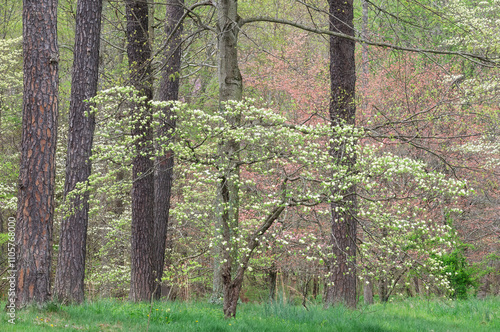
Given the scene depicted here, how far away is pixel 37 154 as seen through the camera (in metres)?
5.93

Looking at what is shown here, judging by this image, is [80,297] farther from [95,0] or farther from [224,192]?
[95,0]

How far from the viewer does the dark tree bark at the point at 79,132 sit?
27.3 feet

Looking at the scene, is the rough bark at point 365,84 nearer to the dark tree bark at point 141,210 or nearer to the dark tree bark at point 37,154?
the dark tree bark at point 141,210

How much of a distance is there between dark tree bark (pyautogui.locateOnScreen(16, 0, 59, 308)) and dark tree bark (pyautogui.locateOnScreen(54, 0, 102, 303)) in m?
2.27

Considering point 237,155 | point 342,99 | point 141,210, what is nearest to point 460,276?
point 342,99

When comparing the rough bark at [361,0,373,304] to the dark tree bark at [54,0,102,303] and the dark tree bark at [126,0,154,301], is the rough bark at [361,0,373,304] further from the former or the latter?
the dark tree bark at [54,0,102,303]

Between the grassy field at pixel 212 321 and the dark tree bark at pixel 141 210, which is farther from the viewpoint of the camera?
the dark tree bark at pixel 141 210

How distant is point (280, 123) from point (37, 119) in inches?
124

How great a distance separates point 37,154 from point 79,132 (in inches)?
99.5

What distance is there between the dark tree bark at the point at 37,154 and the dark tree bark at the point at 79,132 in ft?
7.45

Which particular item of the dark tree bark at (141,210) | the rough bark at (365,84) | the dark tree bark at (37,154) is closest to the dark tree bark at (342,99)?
the dark tree bark at (141,210)

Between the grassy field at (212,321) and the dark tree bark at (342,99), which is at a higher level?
the dark tree bark at (342,99)

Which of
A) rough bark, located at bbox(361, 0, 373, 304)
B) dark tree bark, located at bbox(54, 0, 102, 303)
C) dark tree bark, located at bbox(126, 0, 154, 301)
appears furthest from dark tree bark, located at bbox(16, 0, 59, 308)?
rough bark, located at bbox(361, 0, 373, 304)

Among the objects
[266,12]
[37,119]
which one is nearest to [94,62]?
[37,119]
